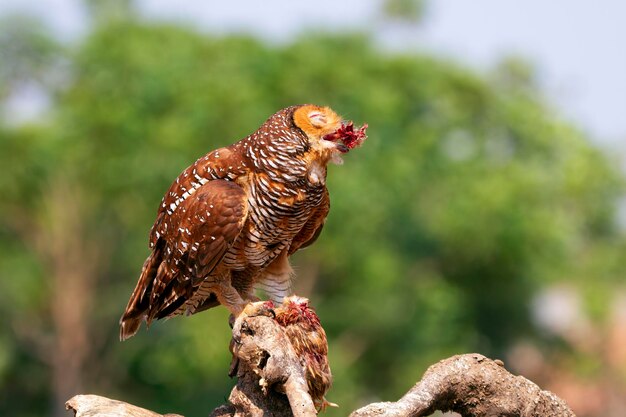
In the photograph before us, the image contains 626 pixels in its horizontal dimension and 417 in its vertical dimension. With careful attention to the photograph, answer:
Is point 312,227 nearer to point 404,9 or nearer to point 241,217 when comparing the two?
point 241,217

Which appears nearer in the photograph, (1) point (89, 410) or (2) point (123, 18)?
(1) point (89, 410)

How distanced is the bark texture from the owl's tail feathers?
1.25 meters

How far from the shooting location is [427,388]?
21.8ft

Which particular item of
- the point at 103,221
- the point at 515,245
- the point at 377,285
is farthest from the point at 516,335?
the point at 103,221

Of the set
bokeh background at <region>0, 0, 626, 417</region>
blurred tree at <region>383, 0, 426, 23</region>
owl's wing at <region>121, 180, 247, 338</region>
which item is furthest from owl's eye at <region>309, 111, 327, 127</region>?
blurred tree at <region>383, 0, 426, 23</region>

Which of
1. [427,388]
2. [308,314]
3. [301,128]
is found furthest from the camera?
[301,128]

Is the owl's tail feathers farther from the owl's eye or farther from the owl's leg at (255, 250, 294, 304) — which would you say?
the owl's eye

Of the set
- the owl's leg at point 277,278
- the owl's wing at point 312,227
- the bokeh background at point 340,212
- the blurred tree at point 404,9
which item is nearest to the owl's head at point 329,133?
the owl's wing at point 312,227

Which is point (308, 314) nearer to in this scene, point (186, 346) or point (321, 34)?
point (186, 346)

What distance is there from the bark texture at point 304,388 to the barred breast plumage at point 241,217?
85cm

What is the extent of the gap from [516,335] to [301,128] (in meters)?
40.0

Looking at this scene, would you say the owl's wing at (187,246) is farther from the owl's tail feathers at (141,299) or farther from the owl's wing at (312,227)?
the owl's wing at (312,227)

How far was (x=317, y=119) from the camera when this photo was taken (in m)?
7.70

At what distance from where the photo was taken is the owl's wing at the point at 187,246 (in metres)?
7.68
